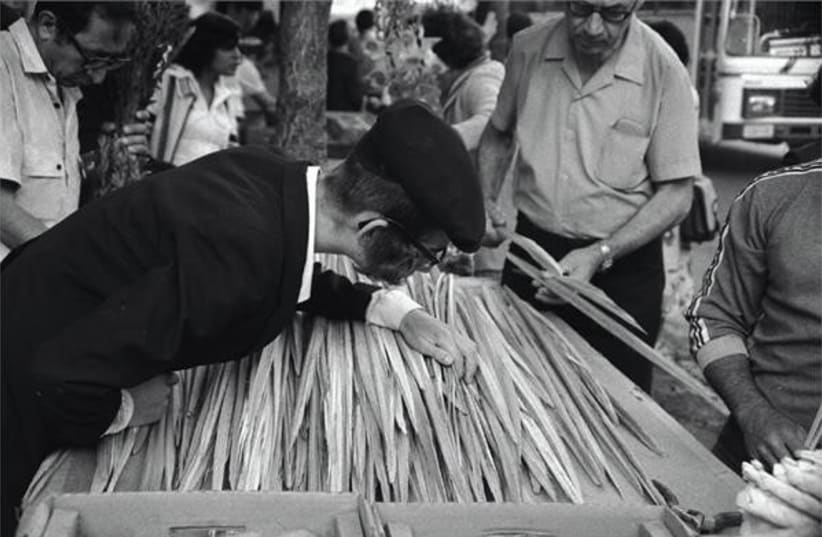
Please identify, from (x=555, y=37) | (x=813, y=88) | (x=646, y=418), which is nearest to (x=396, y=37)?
(x=555, y=37)

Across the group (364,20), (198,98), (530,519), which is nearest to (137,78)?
(198,98)

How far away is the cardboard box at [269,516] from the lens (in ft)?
5.94

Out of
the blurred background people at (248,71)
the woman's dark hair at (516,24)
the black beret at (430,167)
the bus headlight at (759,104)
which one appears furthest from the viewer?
the bus headlight at (759,104)

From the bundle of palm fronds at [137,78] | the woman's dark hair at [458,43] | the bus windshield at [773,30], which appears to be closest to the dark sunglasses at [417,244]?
the bundle of palm fronds at [137,78]

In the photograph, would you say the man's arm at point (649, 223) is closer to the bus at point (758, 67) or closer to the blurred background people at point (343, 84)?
the blurred background people at point (343, 84)

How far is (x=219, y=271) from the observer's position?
2117mm

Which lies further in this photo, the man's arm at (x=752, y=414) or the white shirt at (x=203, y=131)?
the white shirt at (x=203, y=131)

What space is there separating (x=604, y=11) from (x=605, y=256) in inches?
30.3

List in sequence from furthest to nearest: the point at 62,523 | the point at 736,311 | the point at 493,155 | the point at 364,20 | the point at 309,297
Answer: the point at 364,20 → the point at 493,155 → the point at 736,311 → the point at 309,297 → the point at 62,523

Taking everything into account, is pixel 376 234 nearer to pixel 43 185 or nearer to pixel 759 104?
pixel 43 185

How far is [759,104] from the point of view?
11.7 m

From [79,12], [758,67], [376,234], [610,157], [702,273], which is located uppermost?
[79,12]

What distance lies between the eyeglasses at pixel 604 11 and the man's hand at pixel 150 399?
72.8 inches

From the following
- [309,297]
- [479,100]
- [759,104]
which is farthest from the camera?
[759,104]
